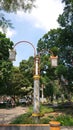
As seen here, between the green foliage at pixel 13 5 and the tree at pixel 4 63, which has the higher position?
the tree at pixel 4 63

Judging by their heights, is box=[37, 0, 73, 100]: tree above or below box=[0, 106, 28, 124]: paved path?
above

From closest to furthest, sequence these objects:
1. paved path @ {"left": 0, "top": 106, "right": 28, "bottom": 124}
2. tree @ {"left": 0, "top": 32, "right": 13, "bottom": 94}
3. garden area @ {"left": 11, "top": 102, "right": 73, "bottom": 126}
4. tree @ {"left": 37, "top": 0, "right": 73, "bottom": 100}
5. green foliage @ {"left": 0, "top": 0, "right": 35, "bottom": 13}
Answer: green foliage @ {"left": 0, "top": 0, "right": 35, "bottom": 13} < garden area @ {"left": 11, "top": 102, "right": 73, "bottom": 126} < paved path @ {"left": 0, "top": 106, "right": 28, "bottom": 124} < tree @ {"left": 37, "top": 0, "right": 73, "bottom": 100} < tree @ {"left": 0, "top": 32, "right": 13, "bottom": 94}

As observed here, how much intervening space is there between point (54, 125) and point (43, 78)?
26281 millimetres

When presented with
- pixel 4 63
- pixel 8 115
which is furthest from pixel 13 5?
pixel 4 63

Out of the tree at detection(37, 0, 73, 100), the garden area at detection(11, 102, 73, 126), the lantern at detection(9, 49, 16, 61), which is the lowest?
the garden area at detection(11, 102, 73, 126)

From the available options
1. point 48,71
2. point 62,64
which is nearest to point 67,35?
point 62,64

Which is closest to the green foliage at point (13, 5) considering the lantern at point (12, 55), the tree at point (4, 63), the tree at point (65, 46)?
the lantern at point (12, 55)

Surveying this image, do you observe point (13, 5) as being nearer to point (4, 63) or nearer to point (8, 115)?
point (8, 115)

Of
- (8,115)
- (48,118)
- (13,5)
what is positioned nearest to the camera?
(13,5)

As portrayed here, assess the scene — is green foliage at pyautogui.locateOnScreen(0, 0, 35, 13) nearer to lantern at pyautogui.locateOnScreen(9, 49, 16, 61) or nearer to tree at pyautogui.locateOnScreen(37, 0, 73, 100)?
lantern at pyautogui.locateOnScreen(9, 49, 16, 61)

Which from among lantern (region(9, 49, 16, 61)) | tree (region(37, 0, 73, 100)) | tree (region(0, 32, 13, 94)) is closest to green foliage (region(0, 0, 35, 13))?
lantern (region(9, 49, 16, 61))

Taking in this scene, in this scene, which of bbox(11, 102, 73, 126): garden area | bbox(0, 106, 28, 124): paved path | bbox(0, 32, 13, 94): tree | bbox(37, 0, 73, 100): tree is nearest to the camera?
bbox(11, 102, 73, 126): garden area

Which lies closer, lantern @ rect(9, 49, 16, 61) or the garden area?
lantern @ rect(9, 49, 16, 61)

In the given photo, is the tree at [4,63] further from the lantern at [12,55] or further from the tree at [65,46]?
the lantern at [12,55]
